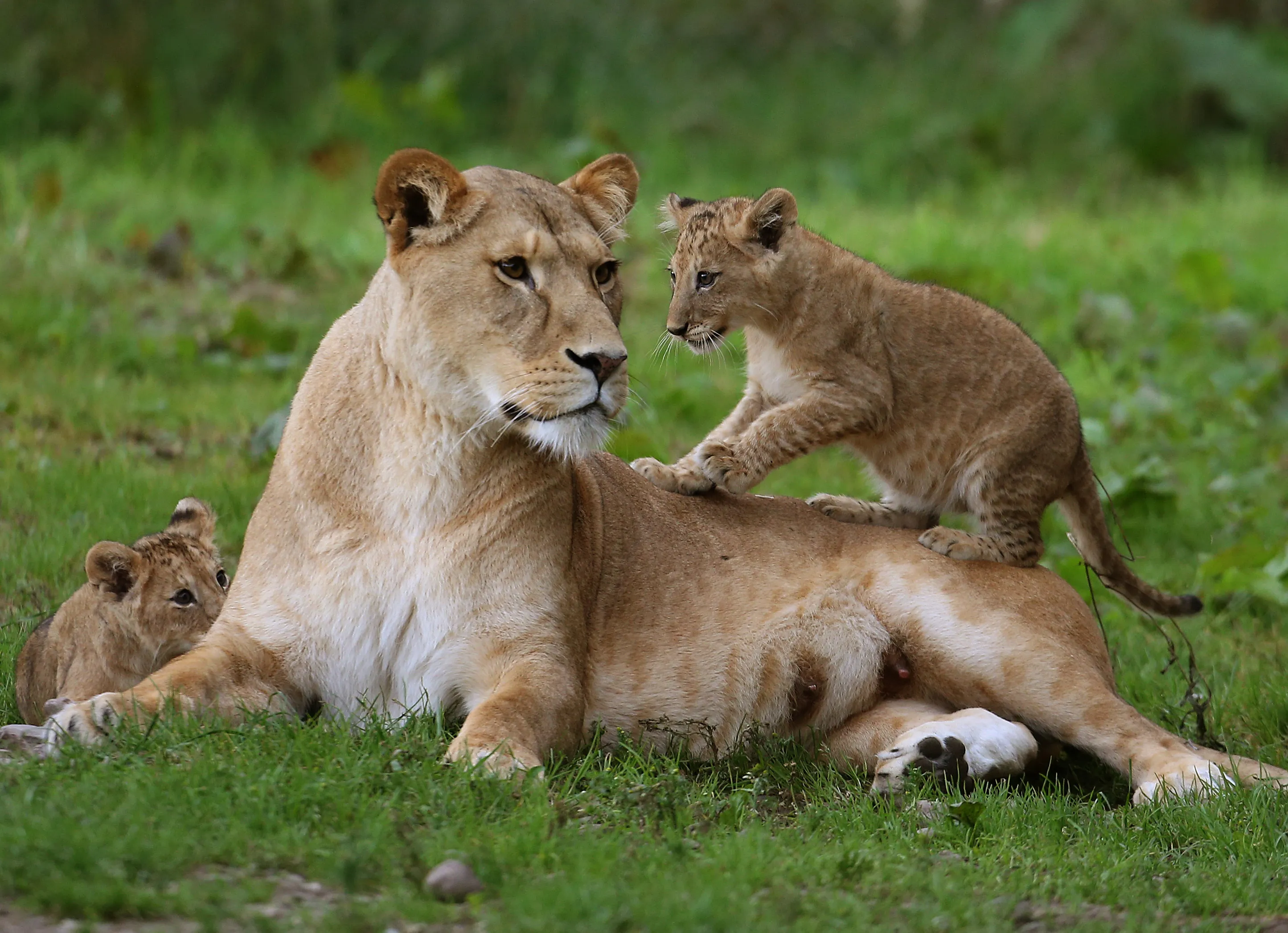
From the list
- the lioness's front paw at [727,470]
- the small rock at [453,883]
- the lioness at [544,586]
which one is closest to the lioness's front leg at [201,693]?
the lioness at [544,586]

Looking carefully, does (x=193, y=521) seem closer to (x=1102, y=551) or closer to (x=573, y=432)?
(x=573, y=432)

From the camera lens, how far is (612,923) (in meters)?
3.20

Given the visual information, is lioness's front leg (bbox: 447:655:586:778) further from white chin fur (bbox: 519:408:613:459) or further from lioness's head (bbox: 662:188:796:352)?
lioness's head (bbox: 662:188:796:352)

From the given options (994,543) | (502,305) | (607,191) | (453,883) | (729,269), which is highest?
(607,191)

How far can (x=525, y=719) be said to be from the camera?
14.3ft

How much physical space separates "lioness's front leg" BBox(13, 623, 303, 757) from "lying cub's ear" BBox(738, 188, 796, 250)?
209 centimetres

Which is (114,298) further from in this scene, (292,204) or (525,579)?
(525,579)

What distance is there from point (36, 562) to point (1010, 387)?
11.3 ft

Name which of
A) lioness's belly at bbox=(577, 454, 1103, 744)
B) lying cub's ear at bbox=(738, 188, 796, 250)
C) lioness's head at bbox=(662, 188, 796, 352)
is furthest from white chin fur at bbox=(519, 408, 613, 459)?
lying cub's ear at bbox=(738, 188, 796, 250)

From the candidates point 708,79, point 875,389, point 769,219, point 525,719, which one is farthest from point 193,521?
point 708,79

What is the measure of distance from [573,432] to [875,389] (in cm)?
122

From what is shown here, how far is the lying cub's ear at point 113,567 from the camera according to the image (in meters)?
4.83

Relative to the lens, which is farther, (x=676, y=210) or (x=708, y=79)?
(x=708, y=79)

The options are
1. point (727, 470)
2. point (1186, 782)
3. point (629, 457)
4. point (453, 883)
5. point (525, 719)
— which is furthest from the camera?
point (629, 457)
